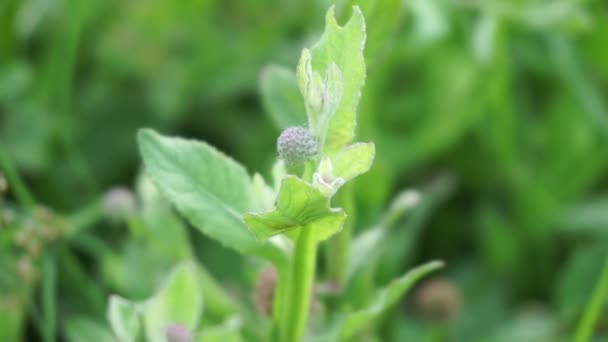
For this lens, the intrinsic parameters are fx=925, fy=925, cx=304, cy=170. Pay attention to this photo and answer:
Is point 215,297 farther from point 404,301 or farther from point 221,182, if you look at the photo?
point 404,301

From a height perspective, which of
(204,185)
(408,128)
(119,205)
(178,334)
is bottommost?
(178,334)

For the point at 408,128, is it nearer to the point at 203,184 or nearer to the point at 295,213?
the point at 203,184

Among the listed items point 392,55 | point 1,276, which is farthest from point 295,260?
point 392,55

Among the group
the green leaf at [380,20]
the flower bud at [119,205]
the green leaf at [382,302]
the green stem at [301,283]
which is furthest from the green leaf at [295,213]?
the flower bud at [119,205]

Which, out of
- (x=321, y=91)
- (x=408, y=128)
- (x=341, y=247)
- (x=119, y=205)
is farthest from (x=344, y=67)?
(x=408, y=128)

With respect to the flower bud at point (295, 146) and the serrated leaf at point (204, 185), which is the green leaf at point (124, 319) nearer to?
the serrated leaf at point (204, 185)

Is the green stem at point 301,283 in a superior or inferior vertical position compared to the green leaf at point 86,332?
inferior
